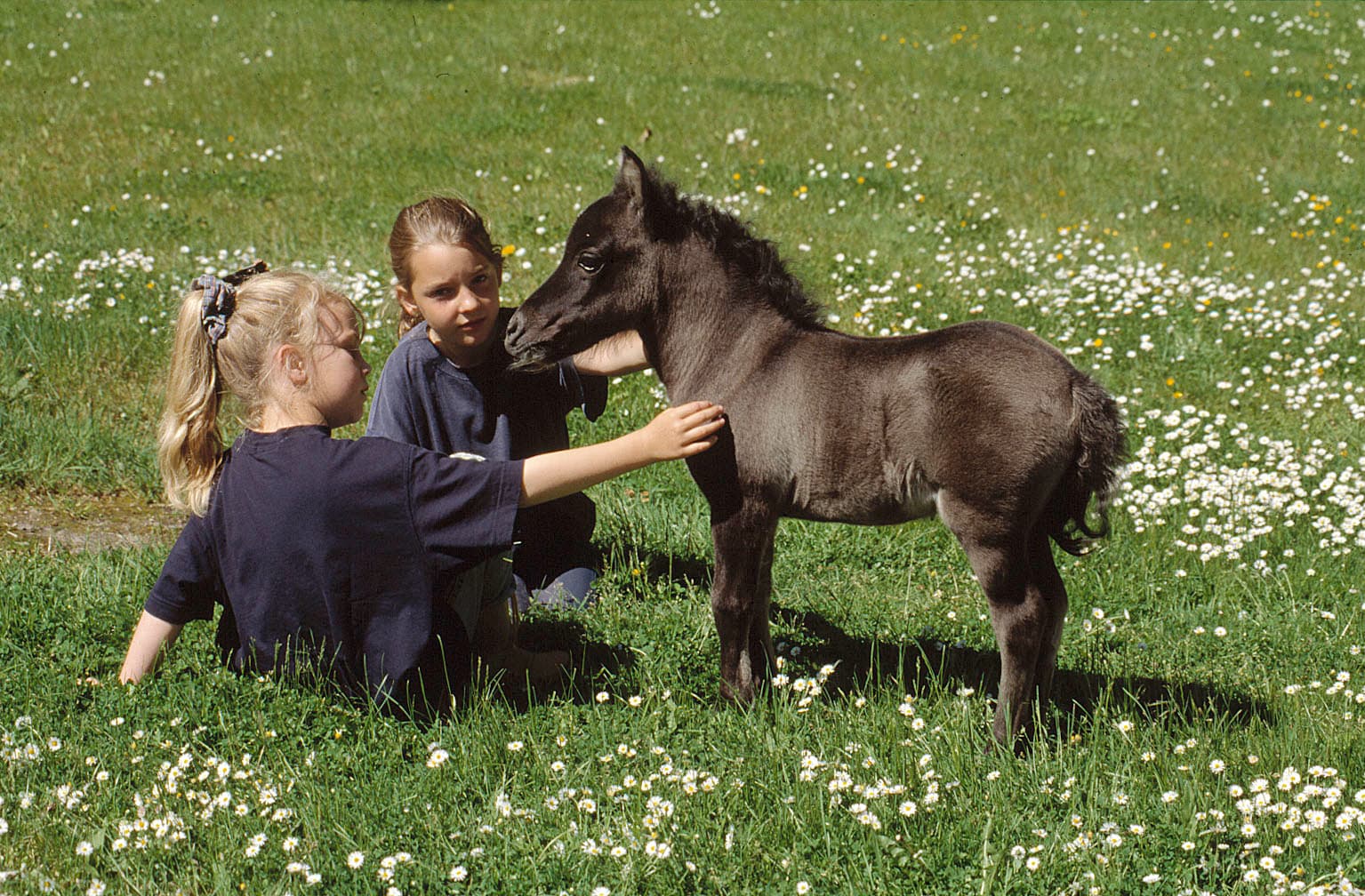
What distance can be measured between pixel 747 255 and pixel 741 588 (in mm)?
1166

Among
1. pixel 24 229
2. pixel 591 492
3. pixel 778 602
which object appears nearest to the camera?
pixel 778 602

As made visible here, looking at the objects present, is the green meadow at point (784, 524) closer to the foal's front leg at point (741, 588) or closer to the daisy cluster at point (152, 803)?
the daisy cluster at point (152, 803)

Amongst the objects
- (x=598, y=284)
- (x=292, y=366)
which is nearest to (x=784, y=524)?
(x=598, y=284)

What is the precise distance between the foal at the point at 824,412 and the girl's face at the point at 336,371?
1.84ft

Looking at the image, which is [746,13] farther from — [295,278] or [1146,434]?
[295,278]

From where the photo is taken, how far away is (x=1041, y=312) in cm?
890

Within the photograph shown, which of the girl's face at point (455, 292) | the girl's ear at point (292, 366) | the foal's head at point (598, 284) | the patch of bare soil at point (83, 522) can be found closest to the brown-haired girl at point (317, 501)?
the girl's ear at point (292, 366)

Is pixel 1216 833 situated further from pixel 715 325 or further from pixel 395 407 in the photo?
pixel 395 407

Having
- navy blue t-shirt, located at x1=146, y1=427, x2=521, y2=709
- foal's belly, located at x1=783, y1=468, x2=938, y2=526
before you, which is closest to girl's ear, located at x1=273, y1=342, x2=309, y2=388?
navy blue t-shirt, located at x1=146, y1=427, x2=521, y2=709

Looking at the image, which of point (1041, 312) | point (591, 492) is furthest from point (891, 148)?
point (591, 492)

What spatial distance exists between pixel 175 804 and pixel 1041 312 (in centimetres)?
678

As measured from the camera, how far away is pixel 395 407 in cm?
546

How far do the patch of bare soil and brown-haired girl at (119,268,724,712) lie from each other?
6.18 ft

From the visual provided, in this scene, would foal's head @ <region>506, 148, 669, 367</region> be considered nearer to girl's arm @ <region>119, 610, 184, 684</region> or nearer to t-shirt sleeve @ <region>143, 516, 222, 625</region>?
t-shirt sleeve @ <region>143, 516, 222, 625</region>
